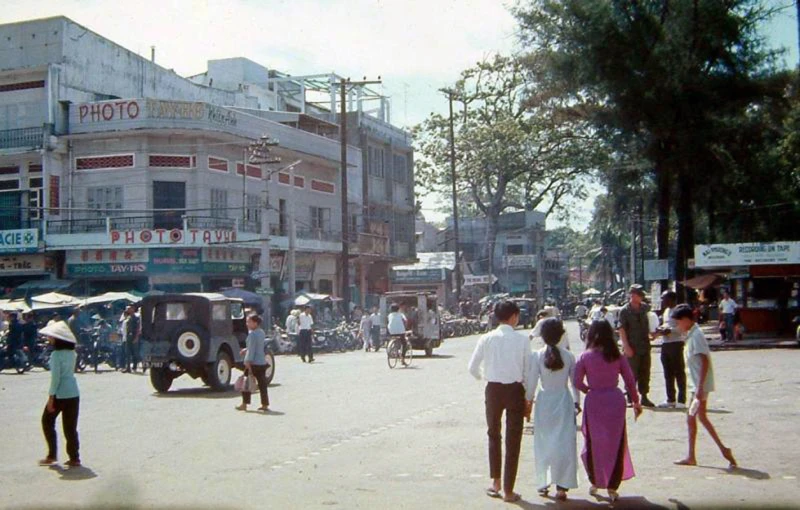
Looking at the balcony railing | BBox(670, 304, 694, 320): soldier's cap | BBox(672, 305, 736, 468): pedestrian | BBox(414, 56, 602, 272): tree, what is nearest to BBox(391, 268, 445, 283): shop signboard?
BBox(414, 56, 602, 272): tree

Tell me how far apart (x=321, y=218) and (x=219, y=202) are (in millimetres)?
9909

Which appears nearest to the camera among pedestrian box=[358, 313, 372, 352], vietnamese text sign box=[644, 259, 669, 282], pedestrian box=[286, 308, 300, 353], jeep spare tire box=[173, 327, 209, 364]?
jeep spare tire box=[173, 327, 209, 364]

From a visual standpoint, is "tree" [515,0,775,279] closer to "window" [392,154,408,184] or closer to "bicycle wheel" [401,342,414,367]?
"bicycle wheel" [401,342,414,367]

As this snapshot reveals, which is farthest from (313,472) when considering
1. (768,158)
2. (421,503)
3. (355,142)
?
(355,142)

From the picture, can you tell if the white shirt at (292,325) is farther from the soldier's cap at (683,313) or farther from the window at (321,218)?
the soldier's cap at (683,313)

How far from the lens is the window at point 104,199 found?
40.5 meters

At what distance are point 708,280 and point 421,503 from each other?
3315 centimetres

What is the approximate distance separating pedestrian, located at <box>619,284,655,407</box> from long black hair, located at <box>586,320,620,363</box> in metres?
5.93

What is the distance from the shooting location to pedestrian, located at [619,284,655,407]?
46.5ft

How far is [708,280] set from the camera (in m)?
38.9

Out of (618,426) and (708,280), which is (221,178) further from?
(618,426)

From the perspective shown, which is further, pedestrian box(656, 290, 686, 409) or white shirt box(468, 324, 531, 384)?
pedestrian box(656, 290, 686, 409)

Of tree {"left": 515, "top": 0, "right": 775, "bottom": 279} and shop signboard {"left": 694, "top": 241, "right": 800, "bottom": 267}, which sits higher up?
tree {"left": 515, "top": 0, "right": 775, "bottom": 279}

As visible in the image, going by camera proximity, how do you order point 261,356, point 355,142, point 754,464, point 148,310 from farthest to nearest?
point 355,142, point 148,310, point 261,356, point 754,464
